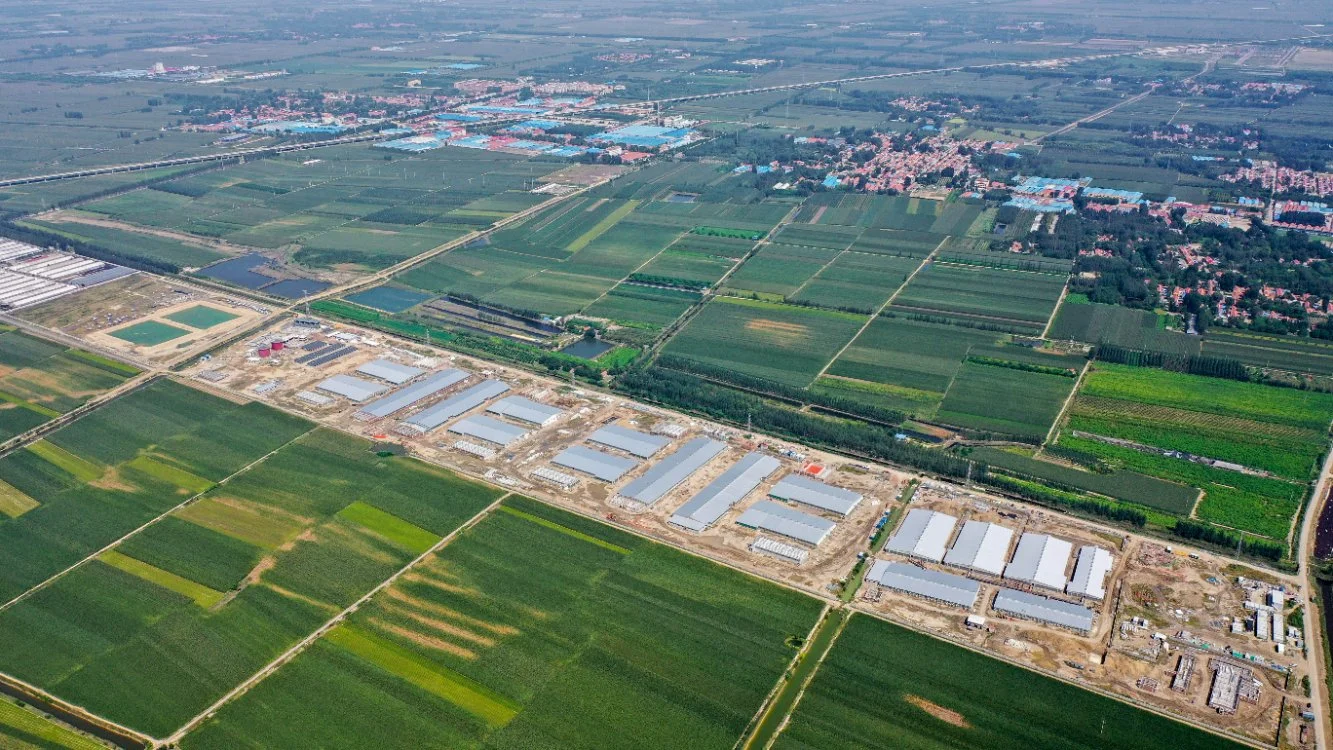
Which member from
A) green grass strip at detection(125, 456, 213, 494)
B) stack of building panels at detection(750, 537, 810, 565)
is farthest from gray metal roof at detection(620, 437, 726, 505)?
green grass strip at detection(125, 456, 213, 494)

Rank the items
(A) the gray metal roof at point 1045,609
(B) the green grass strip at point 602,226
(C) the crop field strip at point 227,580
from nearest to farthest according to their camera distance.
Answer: (C) the crop field strip at point 227,580, (A) the gray metal roof at point 1045,609, (B) the green grass strip at point 602,226

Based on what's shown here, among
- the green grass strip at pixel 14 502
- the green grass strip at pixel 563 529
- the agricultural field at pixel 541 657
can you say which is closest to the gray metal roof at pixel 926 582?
the agricultural field at pixel 541 657

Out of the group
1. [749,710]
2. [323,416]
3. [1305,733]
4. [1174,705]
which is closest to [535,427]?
[323,416]

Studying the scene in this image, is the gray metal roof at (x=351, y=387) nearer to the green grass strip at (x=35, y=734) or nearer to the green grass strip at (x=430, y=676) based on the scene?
the green grass strip at (x=430, y=676)

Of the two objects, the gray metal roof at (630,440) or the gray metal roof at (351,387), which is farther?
the gray metal roof at (351,387)

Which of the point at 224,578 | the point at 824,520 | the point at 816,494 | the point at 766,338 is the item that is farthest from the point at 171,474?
the point at 766,338
